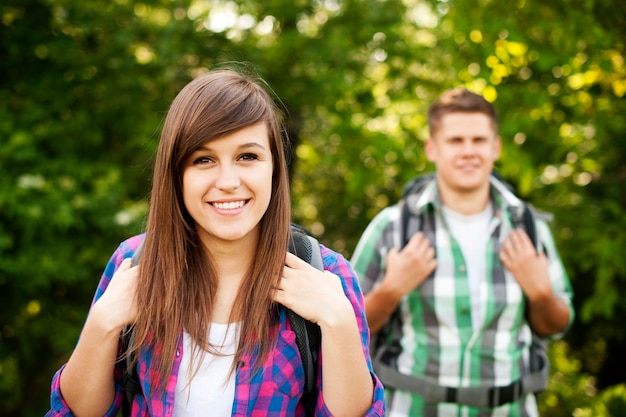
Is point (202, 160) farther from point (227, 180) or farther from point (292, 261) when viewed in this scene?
point (292, 261)

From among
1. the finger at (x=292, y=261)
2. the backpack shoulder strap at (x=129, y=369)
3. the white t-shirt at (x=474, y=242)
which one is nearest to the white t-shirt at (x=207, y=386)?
the backpack shoulder strap at (x=129, y=369)

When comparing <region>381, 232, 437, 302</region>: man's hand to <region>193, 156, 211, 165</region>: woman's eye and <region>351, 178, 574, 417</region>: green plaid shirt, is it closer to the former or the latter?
<region>351, 178, 574, 417</region>: green plaid shirt

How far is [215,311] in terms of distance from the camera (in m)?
1.96

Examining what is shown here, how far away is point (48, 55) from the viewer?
16.1ft

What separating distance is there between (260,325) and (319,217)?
16.7 feet

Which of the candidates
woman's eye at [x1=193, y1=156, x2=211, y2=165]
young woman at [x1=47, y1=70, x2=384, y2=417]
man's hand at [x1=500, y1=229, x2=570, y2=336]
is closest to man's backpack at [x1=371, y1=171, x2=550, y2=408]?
man's hand at [x1=500, y1=229, x2=570, y2=336]

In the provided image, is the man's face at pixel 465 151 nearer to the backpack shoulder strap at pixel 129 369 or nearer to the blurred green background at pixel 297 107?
the blurred green background at pixel 297 107

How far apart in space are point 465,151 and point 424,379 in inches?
39.8

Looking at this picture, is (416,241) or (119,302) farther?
(416,241)

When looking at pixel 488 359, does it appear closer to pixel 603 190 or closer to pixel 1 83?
pixel 603 190

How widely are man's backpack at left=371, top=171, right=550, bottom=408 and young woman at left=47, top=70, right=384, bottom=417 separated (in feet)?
3.79

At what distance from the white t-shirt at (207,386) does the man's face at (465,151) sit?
1.64m

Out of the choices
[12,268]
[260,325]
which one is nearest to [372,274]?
[260,325]

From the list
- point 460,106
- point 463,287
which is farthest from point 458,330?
point 460,106
